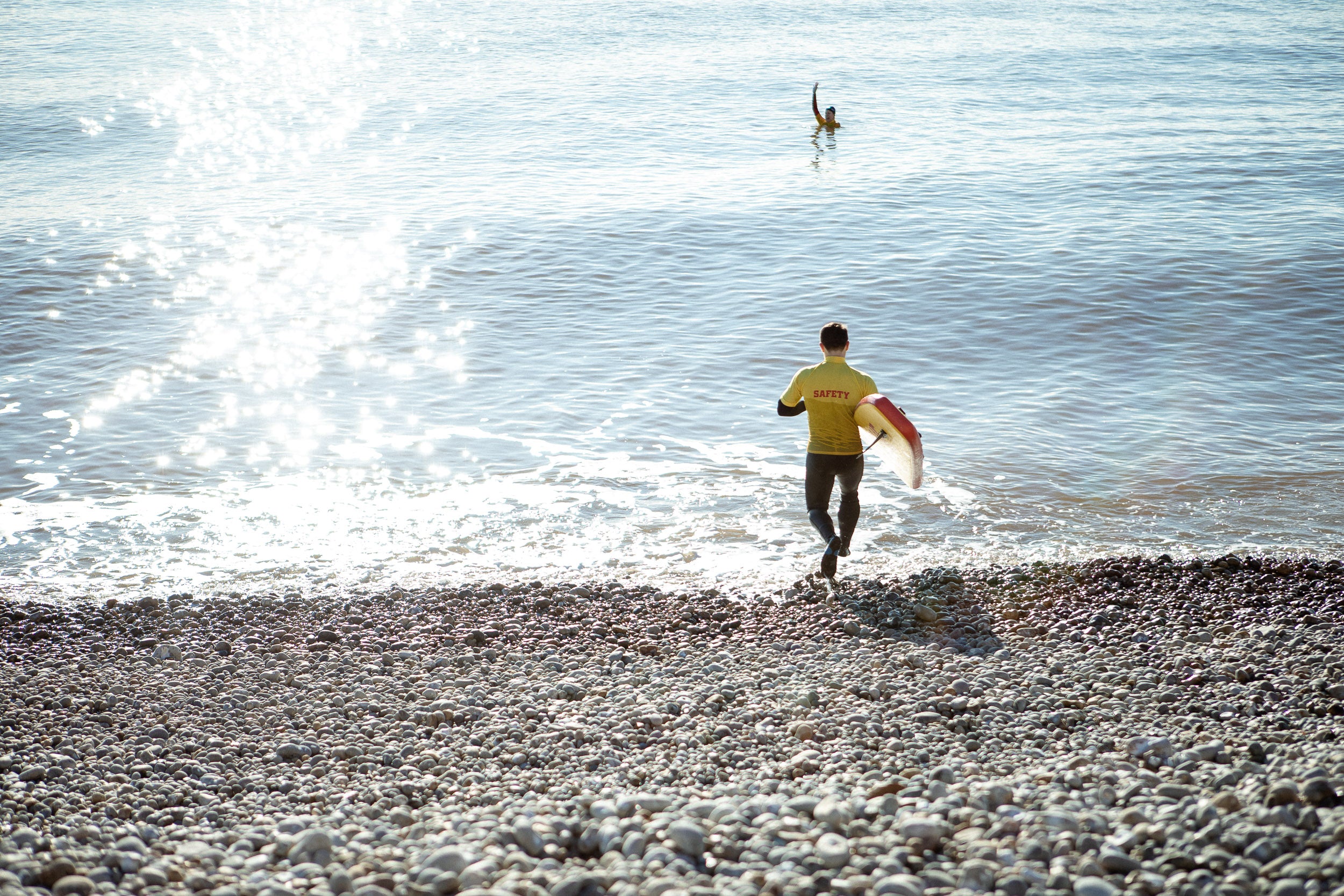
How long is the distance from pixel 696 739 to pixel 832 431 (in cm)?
394

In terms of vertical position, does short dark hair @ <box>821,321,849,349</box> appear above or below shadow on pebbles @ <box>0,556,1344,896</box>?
above

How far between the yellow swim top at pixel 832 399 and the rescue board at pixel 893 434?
105mm

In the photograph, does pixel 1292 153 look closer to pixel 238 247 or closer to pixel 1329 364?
pixel 1329 364

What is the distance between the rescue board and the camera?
9.20 meters

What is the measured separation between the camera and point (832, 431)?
944 centimetres

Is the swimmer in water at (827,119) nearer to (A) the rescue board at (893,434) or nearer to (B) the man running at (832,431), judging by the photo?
(A) the rescue board at (893,434)

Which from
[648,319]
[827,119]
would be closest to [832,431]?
[648,319]

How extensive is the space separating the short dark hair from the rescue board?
0.58 m

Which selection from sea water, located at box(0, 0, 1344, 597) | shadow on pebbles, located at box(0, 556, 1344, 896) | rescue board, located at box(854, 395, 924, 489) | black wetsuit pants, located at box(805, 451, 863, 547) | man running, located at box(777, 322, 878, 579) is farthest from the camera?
sea water, located at box(0, 0, 1344, 597)

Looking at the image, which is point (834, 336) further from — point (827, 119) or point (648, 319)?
point (827, 119)

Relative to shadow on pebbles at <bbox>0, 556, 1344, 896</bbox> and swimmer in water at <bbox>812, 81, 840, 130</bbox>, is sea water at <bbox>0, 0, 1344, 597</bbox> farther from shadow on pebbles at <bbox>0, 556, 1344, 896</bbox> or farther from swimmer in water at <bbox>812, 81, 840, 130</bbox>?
shadow on pebbles at <bbox>0, 556, 1344, 896</bbox>

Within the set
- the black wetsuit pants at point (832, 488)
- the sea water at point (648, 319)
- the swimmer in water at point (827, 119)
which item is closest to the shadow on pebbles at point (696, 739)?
the black wetsuit pants at point (832, 488)

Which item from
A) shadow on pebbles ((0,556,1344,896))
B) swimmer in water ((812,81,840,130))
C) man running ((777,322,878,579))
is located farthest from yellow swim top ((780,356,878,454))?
swimmer in water ((812,81,840,130))

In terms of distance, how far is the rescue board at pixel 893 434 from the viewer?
9.20 m
